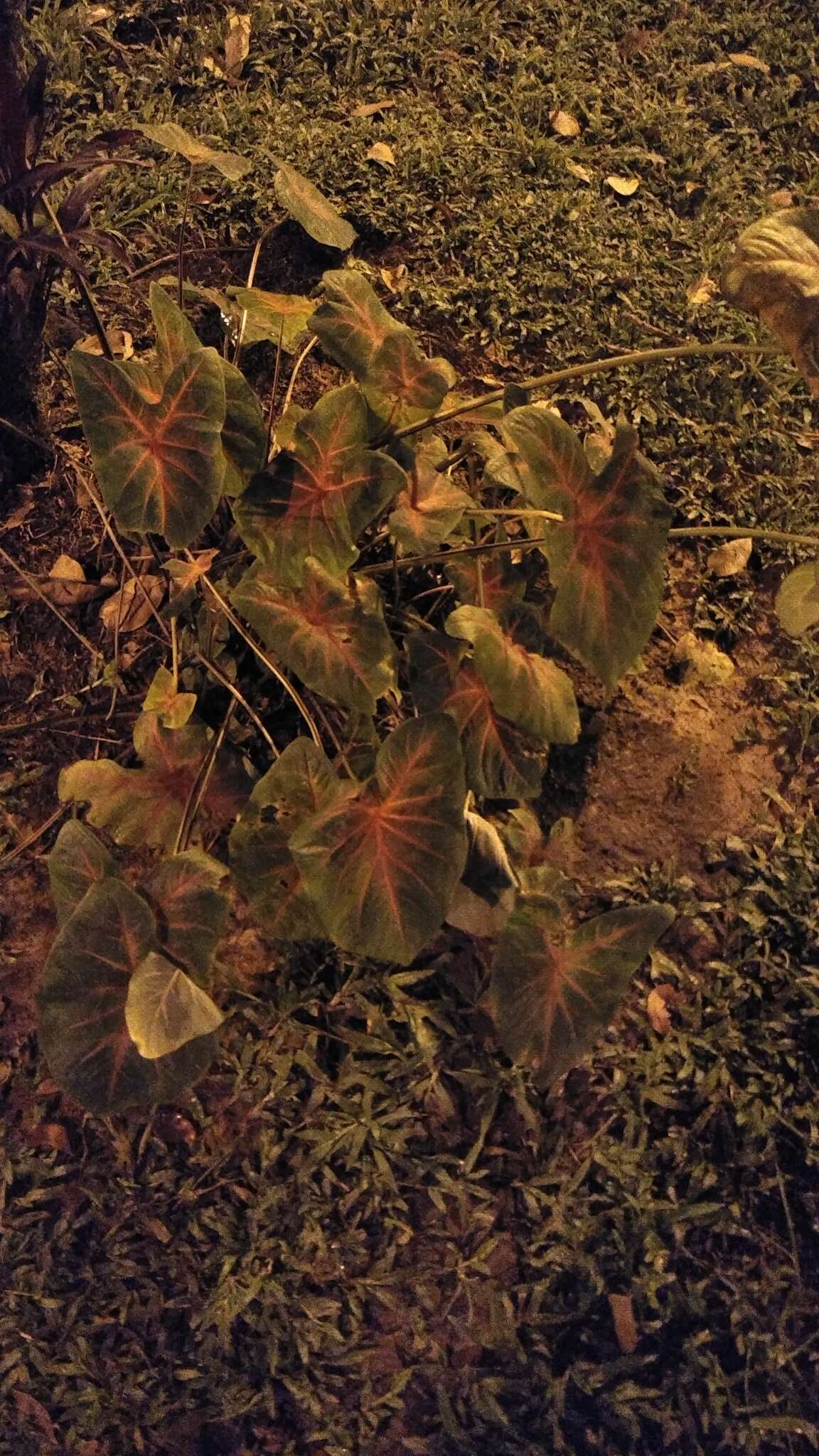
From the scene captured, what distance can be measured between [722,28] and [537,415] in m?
1.99

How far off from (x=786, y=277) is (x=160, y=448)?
0.85 metres

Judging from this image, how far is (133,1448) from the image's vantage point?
1604mm

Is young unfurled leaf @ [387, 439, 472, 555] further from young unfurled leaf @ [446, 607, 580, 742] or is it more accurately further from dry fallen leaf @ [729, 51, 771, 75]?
dry fallen leaf @ [729, 51, 771, 75]

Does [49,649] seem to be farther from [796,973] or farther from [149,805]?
[796,973]

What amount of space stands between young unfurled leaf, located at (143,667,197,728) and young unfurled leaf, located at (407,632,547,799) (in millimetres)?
354

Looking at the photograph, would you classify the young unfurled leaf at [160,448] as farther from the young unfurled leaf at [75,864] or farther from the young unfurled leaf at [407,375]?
the young unfurled leaf at [75,864]

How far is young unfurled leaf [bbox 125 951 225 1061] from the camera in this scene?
49.0 inches

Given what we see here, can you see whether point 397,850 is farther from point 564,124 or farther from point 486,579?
point 564,124

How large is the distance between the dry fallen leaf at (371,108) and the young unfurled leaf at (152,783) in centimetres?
169

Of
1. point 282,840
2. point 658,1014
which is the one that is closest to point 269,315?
point 282,840

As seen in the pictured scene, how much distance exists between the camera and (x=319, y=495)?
158 centimetres

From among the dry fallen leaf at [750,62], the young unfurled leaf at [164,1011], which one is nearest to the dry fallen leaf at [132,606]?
the young unfurled leaf at [164,1011]

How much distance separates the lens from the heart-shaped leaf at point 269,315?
1840 mm

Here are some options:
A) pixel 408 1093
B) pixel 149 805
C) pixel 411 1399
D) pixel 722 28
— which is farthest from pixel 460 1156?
pixel 722 28
